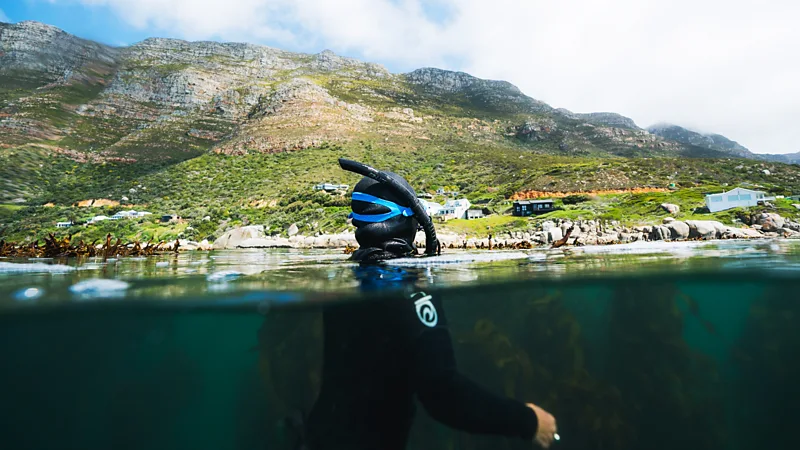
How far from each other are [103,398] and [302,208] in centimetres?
3812

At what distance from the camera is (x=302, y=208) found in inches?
1626

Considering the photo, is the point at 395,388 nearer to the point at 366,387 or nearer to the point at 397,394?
the point at 397,394

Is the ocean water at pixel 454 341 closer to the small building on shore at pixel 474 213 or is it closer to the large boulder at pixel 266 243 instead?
the large boulder at pixel 266 243

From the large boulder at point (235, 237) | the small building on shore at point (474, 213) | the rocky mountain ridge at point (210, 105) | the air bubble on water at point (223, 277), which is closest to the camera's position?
the air bubble on water at point (223, 277)

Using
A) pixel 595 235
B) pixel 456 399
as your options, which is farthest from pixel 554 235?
pixel 456 399

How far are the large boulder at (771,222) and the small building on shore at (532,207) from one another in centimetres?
1577

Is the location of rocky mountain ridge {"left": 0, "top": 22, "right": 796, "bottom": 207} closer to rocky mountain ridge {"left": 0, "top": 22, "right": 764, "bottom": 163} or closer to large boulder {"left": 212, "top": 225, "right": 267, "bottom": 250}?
rocky mountain ridge {"left": 0, "top": 22, "right": 764, "bottom": 163}

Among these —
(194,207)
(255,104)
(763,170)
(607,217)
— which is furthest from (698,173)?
(255,104)

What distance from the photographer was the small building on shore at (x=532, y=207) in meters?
36.7

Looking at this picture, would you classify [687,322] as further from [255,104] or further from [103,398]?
[255,104]

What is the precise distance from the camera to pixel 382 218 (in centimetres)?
414

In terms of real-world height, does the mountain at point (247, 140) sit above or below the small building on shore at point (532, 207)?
above

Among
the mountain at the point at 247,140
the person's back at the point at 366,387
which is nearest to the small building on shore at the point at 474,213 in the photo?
the mountain at the point at 247,140

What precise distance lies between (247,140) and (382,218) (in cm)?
7159
